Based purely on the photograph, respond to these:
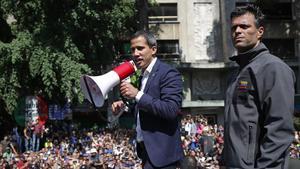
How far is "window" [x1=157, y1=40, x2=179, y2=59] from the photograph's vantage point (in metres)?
28.6

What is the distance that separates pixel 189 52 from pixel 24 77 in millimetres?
11650

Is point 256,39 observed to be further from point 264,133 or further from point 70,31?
point 70,31

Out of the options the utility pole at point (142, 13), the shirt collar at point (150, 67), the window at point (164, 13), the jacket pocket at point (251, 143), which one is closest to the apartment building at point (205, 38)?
the window at point (164, 13)

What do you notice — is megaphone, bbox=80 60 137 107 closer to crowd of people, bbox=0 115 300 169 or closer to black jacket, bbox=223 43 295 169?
black jacket, bbox=223 43 295 169

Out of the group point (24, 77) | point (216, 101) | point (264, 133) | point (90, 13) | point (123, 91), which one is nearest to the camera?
point (264, 133)

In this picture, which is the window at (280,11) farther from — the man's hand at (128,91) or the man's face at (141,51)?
the man's hand at (128,91)

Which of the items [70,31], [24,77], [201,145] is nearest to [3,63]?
[24,77]

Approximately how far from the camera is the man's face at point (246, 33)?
287 cm

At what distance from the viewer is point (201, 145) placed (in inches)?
710

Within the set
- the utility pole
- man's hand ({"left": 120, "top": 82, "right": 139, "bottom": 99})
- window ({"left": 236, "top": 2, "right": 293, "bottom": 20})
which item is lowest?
man's hand ({"left": 120, "top": 82, "right": 139, "bottom": 99})

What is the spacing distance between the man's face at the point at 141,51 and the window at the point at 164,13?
83.7 ft

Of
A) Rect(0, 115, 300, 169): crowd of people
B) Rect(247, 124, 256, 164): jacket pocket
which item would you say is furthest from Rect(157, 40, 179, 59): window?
Rect(247, 124, 256, 164): jacket pocket

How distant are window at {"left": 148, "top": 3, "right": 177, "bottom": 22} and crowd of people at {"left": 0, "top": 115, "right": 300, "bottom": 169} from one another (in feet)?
27.5

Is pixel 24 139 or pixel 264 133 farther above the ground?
pixel 264 133
